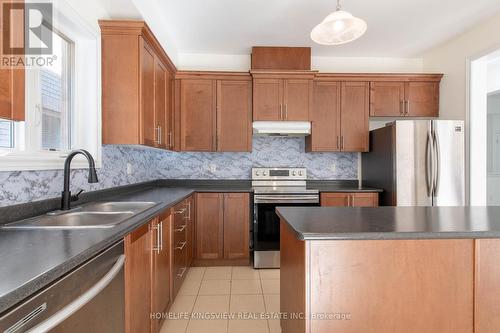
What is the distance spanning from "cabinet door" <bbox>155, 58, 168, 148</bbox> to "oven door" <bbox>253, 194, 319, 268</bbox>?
124cm

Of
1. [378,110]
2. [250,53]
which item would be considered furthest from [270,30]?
[378,110]

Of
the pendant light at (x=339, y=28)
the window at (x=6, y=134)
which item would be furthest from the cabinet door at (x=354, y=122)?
the window at (x=6, y=134)

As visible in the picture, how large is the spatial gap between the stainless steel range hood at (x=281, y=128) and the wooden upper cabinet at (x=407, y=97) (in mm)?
954

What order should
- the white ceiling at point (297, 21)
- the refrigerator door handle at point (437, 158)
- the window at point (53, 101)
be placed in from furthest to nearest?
1. the refrigerator door handle at point (437, 158)
2. the white ceiling at point (297, 21)
3. the window at point (53, 101)

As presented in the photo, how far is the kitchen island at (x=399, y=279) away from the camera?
45.9 inches

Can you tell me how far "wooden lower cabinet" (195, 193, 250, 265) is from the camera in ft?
10.3

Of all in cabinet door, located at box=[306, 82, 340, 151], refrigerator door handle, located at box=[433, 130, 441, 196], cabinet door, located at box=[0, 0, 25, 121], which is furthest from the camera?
cabinet door, located at box=[306, 82, 340, 151]

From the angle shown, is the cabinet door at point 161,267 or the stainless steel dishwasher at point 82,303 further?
the cabinet door at point 161,267

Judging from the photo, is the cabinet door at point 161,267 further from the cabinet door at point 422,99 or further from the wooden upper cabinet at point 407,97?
the cabinet door at point 422,99

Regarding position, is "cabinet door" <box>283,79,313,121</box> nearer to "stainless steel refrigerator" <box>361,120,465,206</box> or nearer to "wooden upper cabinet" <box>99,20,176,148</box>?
"stainless steel refrigerator" <box>361,120,465,206</box>

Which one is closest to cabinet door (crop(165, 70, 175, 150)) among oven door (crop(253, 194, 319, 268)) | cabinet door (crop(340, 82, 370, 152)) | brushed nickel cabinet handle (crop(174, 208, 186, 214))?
brushed nickel cabinet handle (crop(174, 208, 186, 214))

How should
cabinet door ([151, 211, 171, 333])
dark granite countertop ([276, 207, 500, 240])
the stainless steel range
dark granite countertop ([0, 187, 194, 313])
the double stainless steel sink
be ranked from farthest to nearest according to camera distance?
1. the stainless steel range
2. cabinet door ([151, 211, 171, 333])
3. the double stainless steel sink
4. dark granite countertop ([276, 207, 500, 240])
5. dark granite countertop ([0, 187, 194, 313])

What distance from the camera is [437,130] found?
9.68 ft

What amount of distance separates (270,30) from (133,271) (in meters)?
2.83
